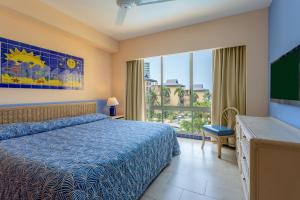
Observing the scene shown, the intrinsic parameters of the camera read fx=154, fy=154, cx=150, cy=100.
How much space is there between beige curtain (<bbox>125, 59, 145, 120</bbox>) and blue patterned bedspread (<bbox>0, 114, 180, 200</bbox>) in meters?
2.06

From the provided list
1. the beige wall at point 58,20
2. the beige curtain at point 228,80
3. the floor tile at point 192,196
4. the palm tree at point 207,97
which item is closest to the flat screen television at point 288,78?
the beige curtain at point 228,80

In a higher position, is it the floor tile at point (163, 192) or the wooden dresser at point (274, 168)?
the wooden dresser at point (274, 168)

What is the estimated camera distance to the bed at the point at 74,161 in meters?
1.10

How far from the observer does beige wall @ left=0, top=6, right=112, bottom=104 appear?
8.07 feet

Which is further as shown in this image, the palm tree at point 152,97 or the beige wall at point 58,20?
the palm tree at point 152,97

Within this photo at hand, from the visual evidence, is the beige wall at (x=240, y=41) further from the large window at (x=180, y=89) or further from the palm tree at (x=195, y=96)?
the palm tree at (x=195, y=96)

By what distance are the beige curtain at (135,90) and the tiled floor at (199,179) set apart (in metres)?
1.83

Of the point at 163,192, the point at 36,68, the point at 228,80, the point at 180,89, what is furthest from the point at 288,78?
the point at 36,68

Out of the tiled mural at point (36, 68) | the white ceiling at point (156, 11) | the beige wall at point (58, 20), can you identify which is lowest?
the tiled mural at point (36, 68)

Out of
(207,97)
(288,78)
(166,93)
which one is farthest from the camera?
(166,93)

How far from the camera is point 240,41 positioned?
3.05 meters

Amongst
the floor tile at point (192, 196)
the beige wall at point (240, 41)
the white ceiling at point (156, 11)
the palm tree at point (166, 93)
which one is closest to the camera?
the floor tile at point (192, 196)

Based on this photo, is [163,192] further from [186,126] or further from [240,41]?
[240,41]

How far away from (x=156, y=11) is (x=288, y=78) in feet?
7.75
